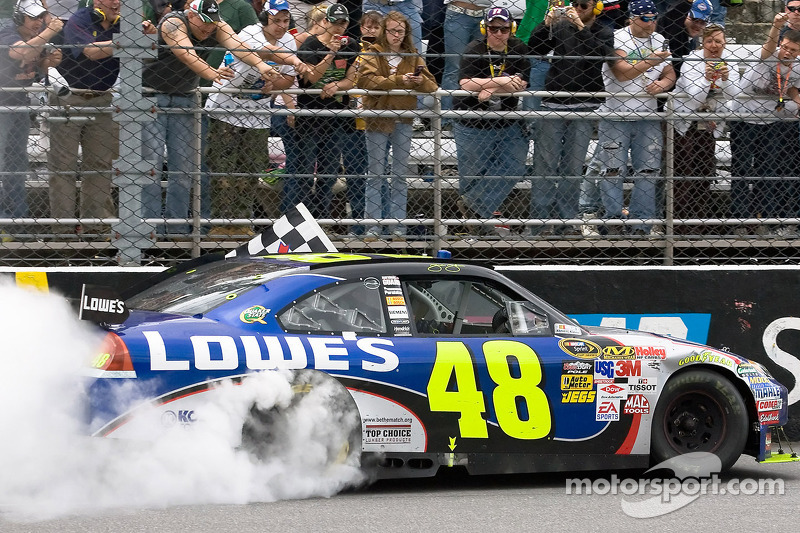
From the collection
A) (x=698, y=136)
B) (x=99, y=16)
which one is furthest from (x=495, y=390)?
(x=99, y=16)

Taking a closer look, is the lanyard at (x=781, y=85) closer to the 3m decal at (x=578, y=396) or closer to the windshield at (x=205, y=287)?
the 3m decal at (x=578, y=396)

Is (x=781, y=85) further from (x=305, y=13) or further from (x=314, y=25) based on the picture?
(x=305, y=13)

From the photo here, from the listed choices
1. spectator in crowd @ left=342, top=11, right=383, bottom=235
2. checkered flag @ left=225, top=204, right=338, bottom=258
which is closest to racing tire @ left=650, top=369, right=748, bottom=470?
checkered flag @ left=225, top=204, right=338, bottom=258

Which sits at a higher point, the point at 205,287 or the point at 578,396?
the point at 205,287

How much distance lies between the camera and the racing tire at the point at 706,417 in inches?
274

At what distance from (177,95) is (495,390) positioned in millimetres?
3421

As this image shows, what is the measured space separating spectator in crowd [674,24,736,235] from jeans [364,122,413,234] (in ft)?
7.20

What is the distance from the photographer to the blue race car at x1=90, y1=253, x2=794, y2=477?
18.8 feet

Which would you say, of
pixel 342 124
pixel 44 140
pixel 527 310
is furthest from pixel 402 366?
pixel 44 140

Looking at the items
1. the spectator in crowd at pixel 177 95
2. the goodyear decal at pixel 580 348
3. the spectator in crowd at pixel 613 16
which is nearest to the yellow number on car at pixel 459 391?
the goodyear decal at pixel 580 348

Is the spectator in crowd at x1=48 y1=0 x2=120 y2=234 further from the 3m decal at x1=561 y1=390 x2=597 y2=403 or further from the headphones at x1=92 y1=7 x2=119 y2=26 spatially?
the 3m decal at x1=561 y1=390 x2=597 y2=403

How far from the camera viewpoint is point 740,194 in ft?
29.0

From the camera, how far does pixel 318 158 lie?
8219 millimetres

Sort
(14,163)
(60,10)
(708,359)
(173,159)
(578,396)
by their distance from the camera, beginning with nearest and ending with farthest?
(578,396) → (708,359) → (14,163) → (173,159) → (60,10)
